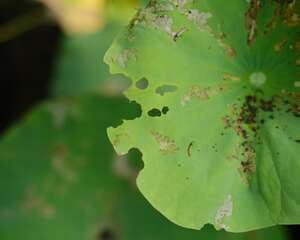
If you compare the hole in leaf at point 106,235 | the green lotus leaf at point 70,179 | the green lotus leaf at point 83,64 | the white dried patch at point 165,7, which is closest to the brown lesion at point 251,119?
the white dried patch at point 165,7

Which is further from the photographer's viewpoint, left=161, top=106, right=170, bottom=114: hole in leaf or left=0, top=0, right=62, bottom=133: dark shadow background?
left=0, top=0, right=62, bottom=133: dark shadow background

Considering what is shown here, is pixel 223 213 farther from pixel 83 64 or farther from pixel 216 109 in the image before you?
pixel 83 64

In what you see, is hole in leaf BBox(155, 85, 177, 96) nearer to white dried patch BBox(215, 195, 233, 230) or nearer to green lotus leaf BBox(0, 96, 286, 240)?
white dried patch BBox(215, 195, 233, 230)

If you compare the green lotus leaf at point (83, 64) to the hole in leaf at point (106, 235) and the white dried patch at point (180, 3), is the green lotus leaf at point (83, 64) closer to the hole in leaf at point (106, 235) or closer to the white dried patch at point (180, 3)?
the hole in leaf at point (106, 235)

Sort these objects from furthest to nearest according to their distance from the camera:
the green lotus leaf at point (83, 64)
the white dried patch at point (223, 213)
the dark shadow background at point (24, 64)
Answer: the dark shadow background at point (24, 64) → the green lotus leaf at point (83, 64) → the white dried patch at point (223, 213)

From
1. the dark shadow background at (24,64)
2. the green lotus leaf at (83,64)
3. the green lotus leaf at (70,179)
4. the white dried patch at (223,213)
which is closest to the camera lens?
the white dried patch at (223,213)

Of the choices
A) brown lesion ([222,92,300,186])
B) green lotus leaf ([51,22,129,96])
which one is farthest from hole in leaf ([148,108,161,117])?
green lotus leaf ([51,22,129,96])

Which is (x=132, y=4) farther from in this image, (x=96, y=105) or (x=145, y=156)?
(x=145, y=156)

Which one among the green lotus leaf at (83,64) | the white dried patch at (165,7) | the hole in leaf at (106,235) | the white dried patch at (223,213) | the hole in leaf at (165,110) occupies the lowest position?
the white dried patch at (223,213)

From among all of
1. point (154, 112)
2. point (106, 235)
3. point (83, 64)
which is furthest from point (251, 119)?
point (83, 64)
